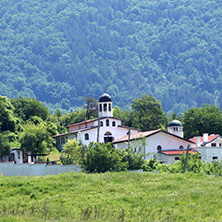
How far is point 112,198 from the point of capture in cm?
3177

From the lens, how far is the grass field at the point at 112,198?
86.7 ft

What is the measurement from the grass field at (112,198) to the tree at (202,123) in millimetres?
62468

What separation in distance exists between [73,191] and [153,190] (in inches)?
189

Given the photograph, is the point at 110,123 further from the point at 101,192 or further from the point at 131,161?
the point at 101,192

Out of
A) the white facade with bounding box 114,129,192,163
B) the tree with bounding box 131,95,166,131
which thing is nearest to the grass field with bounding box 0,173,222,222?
the white facade with bounding box 114,129,192,163

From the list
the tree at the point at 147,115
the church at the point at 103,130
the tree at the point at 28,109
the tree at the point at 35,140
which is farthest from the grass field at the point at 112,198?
the tree at the point at 28,109

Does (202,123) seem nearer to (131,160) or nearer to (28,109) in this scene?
(28,109)

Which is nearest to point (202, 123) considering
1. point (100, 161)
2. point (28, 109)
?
point (28, 109)

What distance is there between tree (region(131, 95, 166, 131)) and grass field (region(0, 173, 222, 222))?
246 ft

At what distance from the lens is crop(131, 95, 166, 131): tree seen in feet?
392

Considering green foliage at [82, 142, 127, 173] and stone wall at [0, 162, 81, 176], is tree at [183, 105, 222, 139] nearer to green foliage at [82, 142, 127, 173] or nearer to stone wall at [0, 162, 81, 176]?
green foliage at [82, 142, 127, 173]

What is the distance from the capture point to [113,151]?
160 feet

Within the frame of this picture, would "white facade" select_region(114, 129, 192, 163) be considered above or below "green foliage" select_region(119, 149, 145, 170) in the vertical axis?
above

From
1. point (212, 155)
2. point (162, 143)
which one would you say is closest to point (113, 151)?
point (212, 155)
